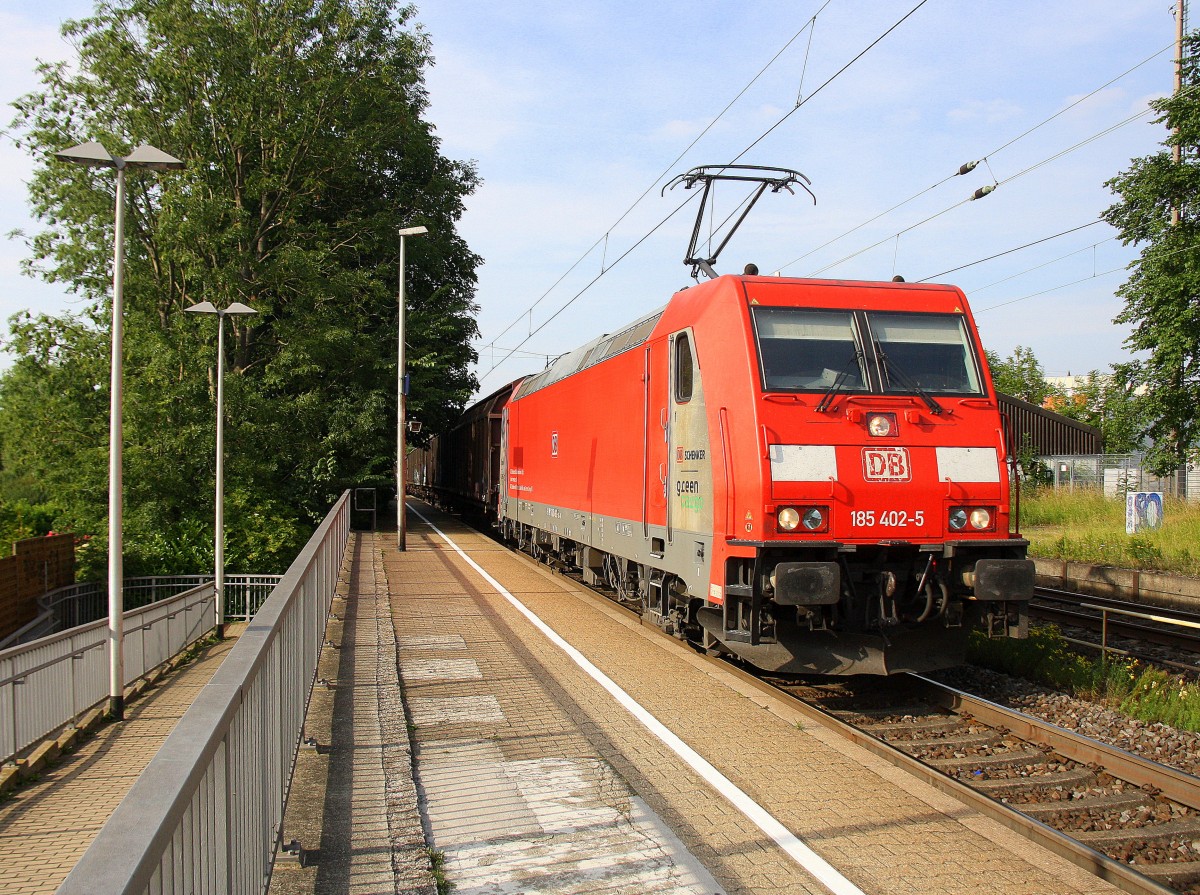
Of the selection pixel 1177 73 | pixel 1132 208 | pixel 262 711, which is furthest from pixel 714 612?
pixel 1177 73

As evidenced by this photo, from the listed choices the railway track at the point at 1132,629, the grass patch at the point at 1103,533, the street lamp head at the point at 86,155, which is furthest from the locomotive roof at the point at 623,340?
the grass patch at the point at 1103,533

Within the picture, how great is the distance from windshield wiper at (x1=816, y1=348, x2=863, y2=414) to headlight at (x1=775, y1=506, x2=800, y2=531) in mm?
885

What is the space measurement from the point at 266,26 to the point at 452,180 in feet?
26.4

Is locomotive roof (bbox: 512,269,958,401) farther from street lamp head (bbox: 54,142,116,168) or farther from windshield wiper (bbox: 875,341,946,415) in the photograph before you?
street lamp head (bbox: 54,142,116,168)

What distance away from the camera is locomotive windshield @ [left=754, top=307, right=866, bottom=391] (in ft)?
26.0

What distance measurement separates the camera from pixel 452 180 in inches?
1417

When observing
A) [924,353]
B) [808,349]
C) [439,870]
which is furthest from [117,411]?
[439,870]

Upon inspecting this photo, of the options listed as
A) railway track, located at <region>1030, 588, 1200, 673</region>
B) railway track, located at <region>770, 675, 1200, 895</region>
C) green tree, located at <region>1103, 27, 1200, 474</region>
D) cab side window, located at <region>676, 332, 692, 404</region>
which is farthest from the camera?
green tree, located at <region>1103, 27, 1200, 474</region>

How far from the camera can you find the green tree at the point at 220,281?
1150 inches

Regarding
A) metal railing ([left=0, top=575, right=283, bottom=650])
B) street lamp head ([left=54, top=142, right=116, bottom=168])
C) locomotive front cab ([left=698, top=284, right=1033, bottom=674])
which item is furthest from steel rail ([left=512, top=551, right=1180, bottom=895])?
metal railing ([left=0, top=575, right=283, bottom=650])

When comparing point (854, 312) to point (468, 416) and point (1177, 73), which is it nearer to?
point (1177, 73)

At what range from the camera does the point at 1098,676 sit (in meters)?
8.66

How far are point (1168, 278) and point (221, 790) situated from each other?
25.9 m

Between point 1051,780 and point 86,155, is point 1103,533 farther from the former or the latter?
point 86,155
